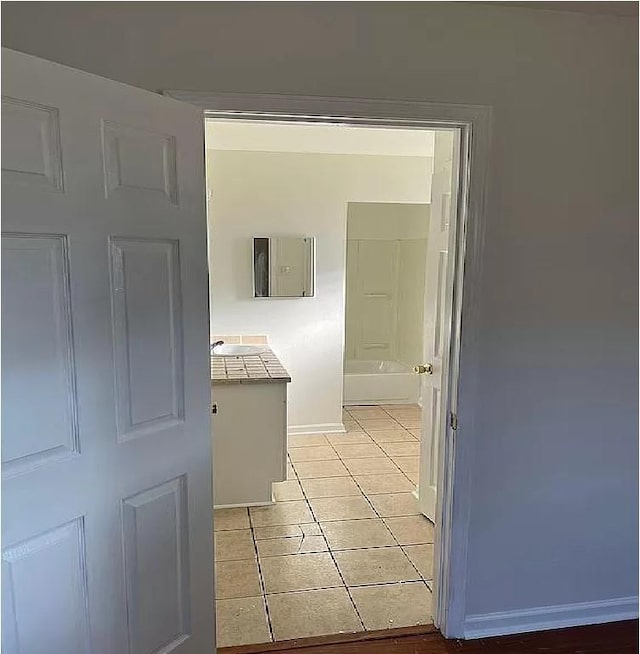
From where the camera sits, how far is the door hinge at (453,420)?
6.65ft

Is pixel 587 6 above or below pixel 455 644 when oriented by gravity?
above

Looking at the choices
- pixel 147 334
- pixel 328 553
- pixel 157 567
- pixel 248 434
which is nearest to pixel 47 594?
pixel 157 567

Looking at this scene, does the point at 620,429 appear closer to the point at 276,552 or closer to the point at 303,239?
the point at 276,552

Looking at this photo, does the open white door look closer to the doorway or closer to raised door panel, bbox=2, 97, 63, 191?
the doorway

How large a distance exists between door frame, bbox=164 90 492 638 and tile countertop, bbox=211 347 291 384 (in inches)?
52.7

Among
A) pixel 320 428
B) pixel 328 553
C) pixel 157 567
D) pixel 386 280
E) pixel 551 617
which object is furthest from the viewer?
pixel 386 280

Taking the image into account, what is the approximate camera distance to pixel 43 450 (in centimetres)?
139

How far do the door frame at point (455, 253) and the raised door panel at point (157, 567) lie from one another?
0.96m

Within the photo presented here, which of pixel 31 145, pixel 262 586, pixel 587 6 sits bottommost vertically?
pixel 262 586

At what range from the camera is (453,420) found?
204 cm

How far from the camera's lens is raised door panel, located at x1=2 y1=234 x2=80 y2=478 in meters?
1.30

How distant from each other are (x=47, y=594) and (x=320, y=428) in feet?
10.7

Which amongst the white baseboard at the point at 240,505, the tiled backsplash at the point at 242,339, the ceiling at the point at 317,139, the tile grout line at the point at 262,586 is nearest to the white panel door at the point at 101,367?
the tile grout line at the point at 262,586

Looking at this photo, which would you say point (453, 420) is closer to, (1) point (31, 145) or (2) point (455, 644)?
(2) point (455, 644)
